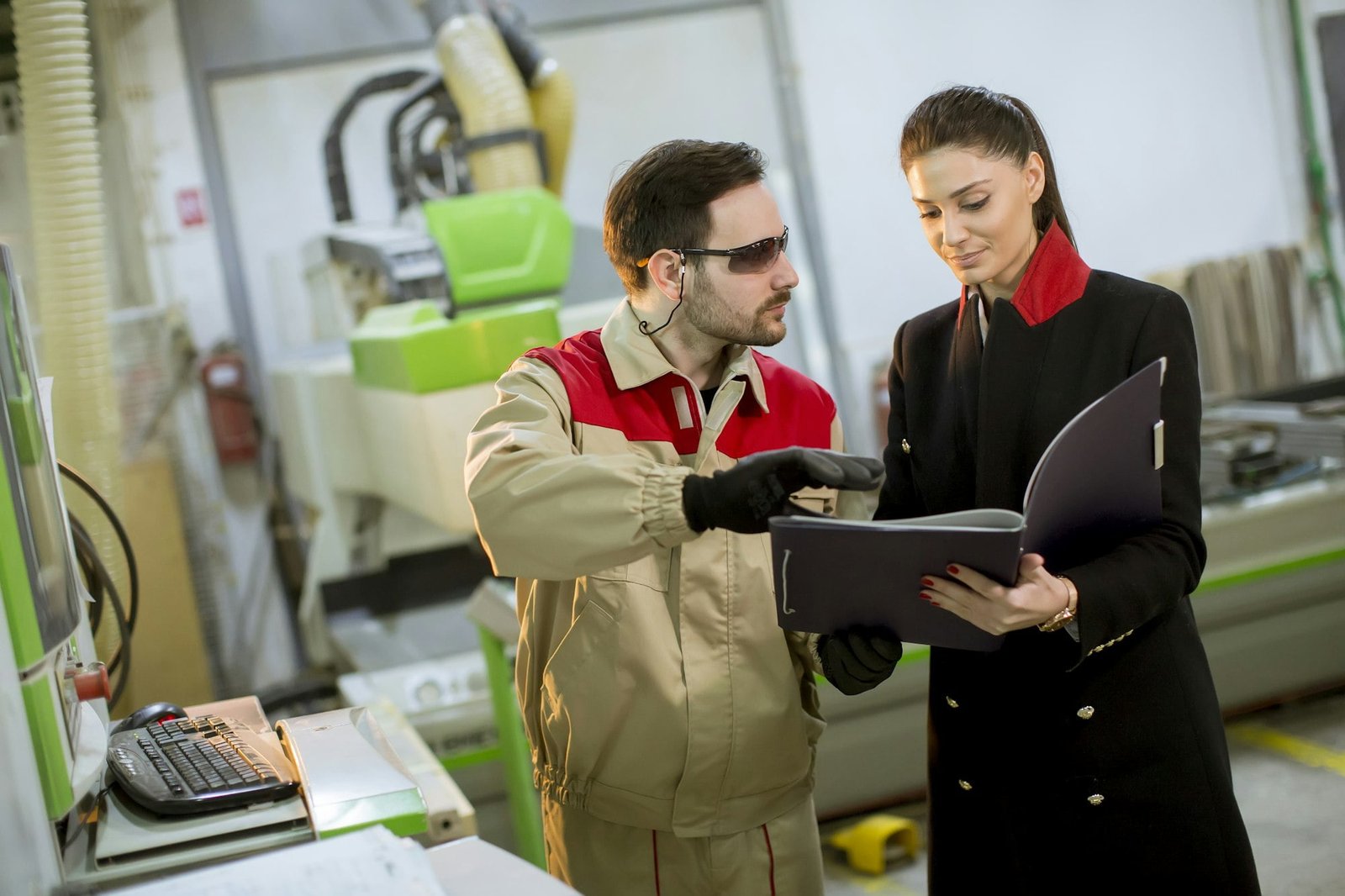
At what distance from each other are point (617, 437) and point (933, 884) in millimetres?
804

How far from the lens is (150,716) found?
1.73 metres

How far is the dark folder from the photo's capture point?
1.28m

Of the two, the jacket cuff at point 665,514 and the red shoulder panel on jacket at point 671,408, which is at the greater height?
the red shoulder panel on jacket at point 671,408

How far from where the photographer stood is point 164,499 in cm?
438

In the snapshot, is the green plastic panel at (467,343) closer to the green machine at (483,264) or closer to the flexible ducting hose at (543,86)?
the green machine at (483,264)

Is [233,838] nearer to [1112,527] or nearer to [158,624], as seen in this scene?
[1112,527]

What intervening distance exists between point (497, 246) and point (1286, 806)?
2546 mm

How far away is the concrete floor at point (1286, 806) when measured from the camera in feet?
9.32

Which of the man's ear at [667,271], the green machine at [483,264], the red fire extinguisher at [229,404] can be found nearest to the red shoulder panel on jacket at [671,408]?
the man's ear at [667,271]

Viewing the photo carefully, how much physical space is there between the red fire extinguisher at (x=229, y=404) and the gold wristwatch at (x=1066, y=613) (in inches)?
156

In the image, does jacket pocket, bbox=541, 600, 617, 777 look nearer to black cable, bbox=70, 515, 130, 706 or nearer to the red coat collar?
the red coat collar

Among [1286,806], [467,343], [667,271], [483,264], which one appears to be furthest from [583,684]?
[1286,806]

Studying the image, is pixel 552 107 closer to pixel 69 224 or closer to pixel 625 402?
pixel 69 224

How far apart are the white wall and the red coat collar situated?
4157 mm
